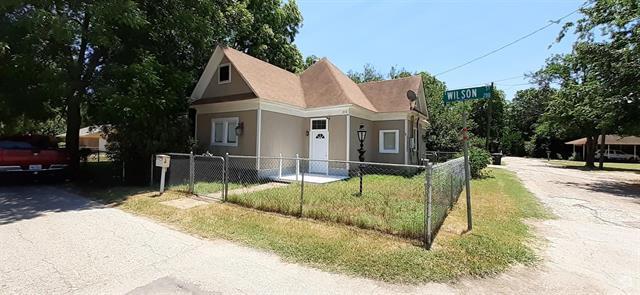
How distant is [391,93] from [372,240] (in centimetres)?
1397

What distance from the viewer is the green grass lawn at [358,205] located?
6355mm

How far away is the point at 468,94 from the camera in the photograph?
19.9ft

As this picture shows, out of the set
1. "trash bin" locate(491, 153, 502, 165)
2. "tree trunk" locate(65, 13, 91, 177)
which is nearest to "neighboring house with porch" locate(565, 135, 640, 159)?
"trash bin" locate(491, 153, 502, 165)

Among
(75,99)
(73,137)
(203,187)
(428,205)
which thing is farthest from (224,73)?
(428,205)

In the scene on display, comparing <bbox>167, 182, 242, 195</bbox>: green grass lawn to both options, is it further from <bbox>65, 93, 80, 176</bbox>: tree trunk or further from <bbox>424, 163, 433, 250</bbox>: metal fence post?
<bbox>424, 163, 433, 250</bbox>: metal fence post

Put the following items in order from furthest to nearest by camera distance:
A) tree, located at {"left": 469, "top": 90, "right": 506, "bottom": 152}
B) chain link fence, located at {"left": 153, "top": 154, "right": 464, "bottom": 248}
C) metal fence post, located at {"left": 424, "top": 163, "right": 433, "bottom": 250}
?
tree, located at {"left": 469, "top": 90, "right": 506, "bottom": 152}, chain link fence, located at {"left": 153, "top": 154, "right": 464, "bottom": 248}, metal fence post, located at {"left": 424, "top": 163, "right": 433, "bottom": 250}

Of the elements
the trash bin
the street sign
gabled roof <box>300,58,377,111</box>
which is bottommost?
the trash bin

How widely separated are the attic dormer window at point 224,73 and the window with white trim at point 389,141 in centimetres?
847

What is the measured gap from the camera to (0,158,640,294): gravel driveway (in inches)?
153

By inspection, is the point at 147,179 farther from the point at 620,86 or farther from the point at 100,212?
the point at 620,86

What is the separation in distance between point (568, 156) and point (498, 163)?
32.7 meters

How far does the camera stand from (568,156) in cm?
5191

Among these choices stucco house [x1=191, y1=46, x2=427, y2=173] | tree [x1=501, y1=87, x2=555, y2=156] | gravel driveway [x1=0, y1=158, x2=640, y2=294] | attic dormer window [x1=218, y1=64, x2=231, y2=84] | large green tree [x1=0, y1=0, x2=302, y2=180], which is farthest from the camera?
tree [x1=501, y1=87, x2=555, y2=156]

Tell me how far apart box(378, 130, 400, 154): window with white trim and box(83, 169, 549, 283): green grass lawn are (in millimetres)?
8188
